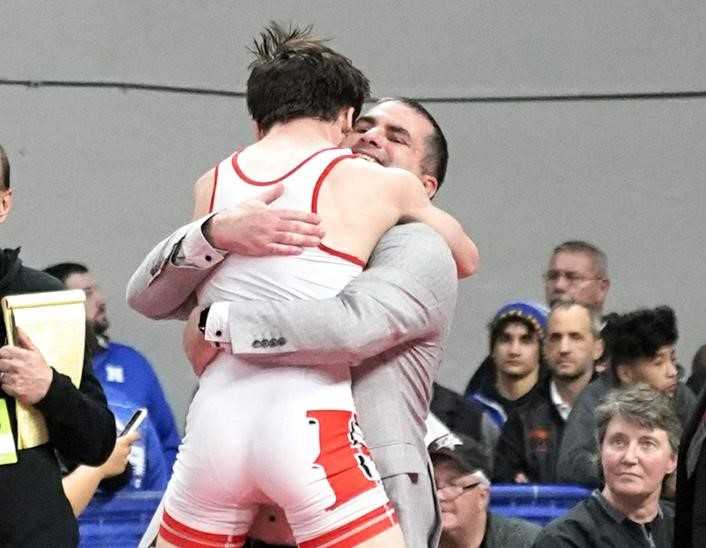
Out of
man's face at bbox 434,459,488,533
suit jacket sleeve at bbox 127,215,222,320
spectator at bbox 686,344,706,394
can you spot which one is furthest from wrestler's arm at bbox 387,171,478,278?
spectator at bbox 686,344,706,394

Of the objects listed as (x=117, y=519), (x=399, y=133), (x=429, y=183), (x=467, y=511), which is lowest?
(x=117, y=519)

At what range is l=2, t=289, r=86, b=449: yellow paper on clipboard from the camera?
143 inches

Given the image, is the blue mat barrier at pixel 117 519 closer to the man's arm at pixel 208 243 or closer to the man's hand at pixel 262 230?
the man's arm at pixel 208 243

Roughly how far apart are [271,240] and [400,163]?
31.1 inches

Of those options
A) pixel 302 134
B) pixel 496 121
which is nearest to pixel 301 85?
pixel 302 134

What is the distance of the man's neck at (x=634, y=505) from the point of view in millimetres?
4586

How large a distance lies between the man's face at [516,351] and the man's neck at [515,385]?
0.01 metres

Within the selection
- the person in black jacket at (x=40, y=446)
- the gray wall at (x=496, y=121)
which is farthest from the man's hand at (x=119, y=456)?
the gray wall at (x=496, y=121)

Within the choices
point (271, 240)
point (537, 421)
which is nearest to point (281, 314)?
point (271, 240)

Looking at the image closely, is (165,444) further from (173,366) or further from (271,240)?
(271,240)

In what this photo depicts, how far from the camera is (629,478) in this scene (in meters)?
4.58

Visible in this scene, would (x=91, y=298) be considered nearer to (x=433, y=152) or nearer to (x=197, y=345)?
(x=433, y=152)

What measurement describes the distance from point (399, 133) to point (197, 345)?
2.74 ft

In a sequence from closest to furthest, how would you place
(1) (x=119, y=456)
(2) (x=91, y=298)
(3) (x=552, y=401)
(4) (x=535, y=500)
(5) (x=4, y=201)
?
(5) (x=4, y=201), (1) (x=119, y=456), (4) (x=535, y=500), (3) (x=552, y=401), (2) (x=91, y=298)
